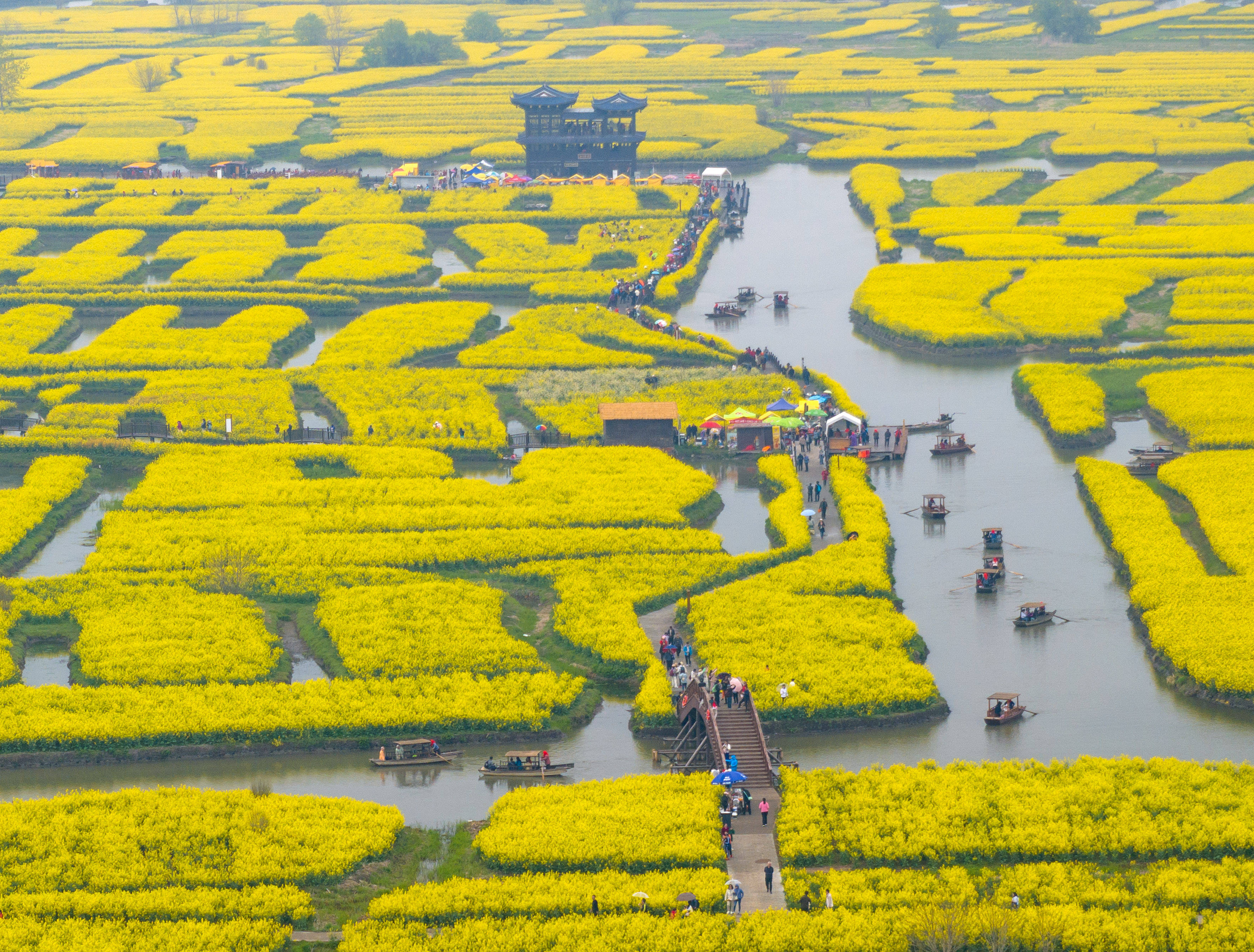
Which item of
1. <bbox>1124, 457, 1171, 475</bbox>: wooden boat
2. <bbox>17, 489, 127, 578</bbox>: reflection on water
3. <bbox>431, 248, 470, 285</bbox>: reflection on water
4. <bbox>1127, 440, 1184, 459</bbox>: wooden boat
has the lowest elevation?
<bbox>17, 489, 127, 578</bbox>: reflection on water

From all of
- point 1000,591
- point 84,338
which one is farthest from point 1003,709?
point 84,338

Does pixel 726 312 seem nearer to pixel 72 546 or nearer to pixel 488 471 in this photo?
pixel 488 471

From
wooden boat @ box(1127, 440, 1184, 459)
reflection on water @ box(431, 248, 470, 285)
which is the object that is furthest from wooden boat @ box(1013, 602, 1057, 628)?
reflection on water @ box(431, 248, 470, 285)

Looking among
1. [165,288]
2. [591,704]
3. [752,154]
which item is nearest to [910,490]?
[591,704]

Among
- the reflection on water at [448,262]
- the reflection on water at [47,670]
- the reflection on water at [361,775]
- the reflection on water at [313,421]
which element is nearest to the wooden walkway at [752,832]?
the reflection on water at [361,775]

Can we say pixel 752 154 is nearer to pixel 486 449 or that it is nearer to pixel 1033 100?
pixel 1033 100

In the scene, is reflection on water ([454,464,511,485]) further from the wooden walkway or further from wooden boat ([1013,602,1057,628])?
the wooden walkway
